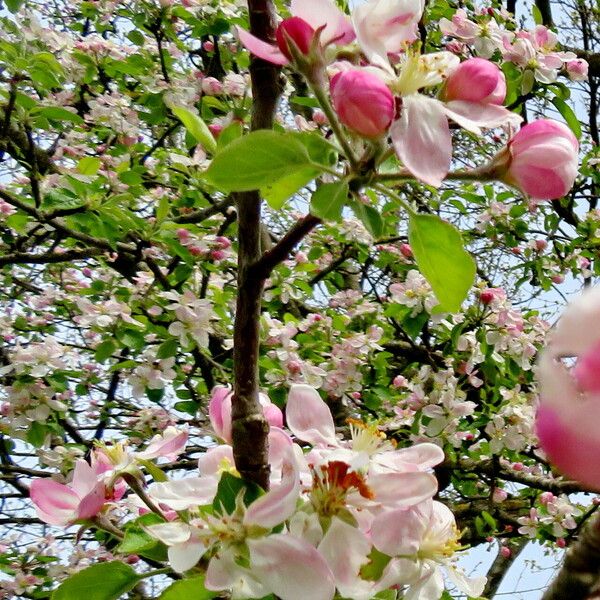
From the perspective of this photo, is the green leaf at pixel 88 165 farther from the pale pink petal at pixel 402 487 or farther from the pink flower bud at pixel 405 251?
the pale pink petal at pixel 402 487

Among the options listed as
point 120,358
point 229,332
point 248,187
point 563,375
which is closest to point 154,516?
point 248,187

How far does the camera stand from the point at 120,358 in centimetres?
257

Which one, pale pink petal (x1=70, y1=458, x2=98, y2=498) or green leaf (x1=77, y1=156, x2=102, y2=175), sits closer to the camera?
pale pink petal (x1=70, y1=458, x2=98, y2=498)

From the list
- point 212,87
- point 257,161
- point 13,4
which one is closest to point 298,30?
point 257,161

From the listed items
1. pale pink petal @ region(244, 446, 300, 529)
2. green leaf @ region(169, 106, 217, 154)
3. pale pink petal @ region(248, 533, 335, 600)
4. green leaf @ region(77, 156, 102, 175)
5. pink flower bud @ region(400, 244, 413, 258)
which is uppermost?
pink flower bud @ region(400, 244, 413, 258)

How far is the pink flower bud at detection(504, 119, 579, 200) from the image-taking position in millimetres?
561

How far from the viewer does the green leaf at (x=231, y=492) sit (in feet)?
2.00

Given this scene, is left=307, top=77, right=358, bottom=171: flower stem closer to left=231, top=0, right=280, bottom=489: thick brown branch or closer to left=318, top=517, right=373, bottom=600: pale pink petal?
left=231, top=0, right=280, bottom=489: thick brown branch

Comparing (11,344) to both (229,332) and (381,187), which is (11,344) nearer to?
(229,332)

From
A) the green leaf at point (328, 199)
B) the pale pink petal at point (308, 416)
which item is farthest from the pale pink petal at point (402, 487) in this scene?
the green leaf at point (328, 199)

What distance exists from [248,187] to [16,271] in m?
3.26

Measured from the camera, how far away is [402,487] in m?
0.61

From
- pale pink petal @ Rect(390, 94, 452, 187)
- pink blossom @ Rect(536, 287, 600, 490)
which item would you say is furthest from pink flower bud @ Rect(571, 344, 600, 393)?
pale pink petal @ Rect(390, 94, 452, 187)

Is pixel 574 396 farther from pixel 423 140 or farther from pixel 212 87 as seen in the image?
pixel 212 87
